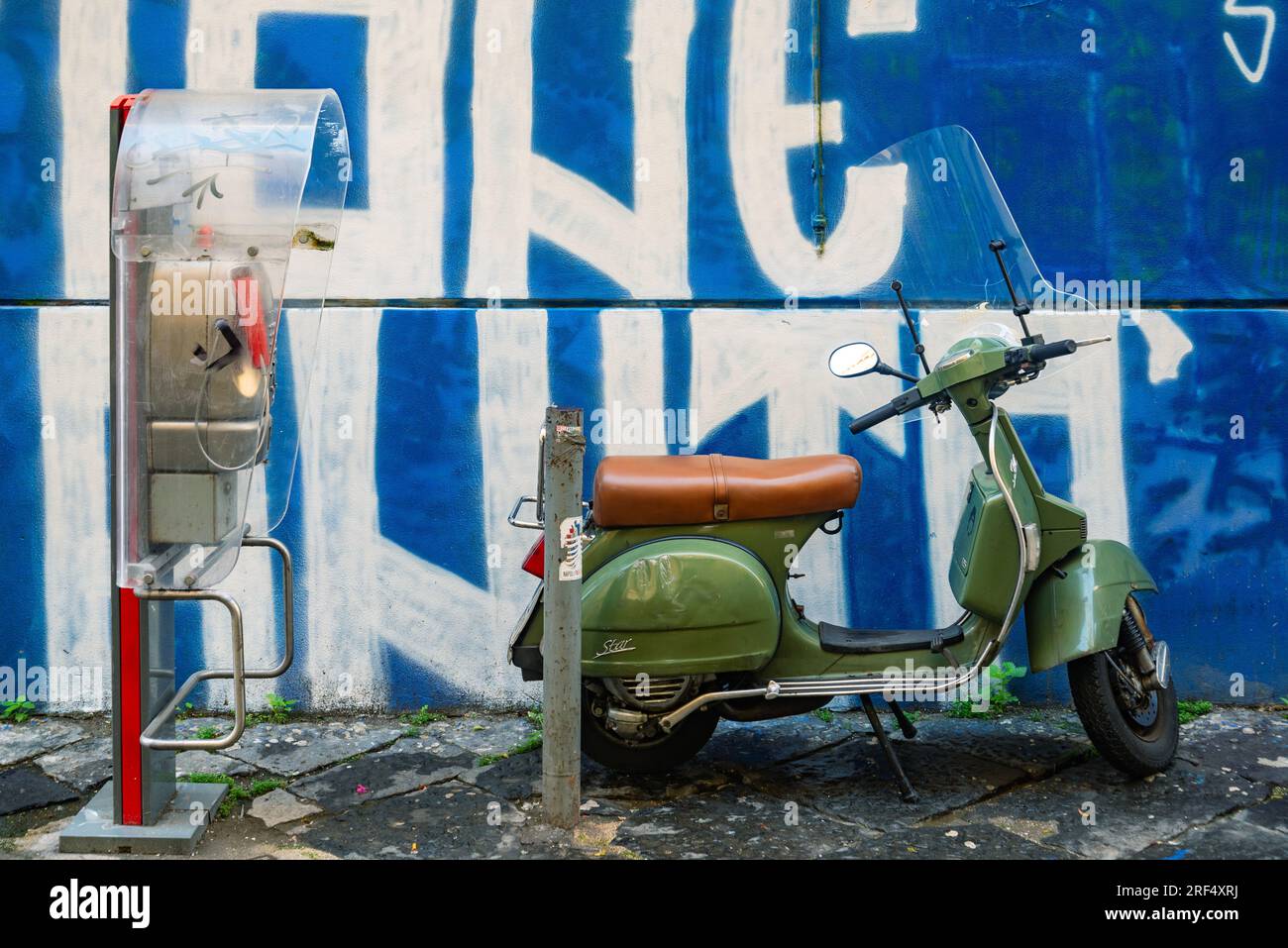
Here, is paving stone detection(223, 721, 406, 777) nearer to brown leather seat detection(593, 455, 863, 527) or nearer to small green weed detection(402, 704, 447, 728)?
small green weed detection(402, 704, 447, 728)

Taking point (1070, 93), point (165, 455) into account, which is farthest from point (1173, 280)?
point (165, 455)

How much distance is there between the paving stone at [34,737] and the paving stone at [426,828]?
140 cm

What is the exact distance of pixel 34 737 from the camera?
4797 millimetres

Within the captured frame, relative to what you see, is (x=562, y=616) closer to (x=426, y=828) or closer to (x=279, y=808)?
(x=426, y=828)

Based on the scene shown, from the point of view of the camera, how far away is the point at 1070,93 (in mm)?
5008

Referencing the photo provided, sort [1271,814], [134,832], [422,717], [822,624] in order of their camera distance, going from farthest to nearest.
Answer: [422,717]
[822,624]
[1271,814]
[134,832]

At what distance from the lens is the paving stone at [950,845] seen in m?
3.72

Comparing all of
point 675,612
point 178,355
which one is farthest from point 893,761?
point 178,355

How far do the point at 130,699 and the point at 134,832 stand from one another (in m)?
0.40

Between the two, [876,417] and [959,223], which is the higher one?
[959,223]

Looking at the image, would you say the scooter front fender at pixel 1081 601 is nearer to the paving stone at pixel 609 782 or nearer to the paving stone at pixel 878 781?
the paving stone at pixel 878 781

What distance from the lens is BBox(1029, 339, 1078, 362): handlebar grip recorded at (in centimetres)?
392

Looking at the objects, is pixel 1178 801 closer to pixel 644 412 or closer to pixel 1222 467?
pixel 1222 467

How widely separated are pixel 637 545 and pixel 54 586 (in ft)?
8.48
